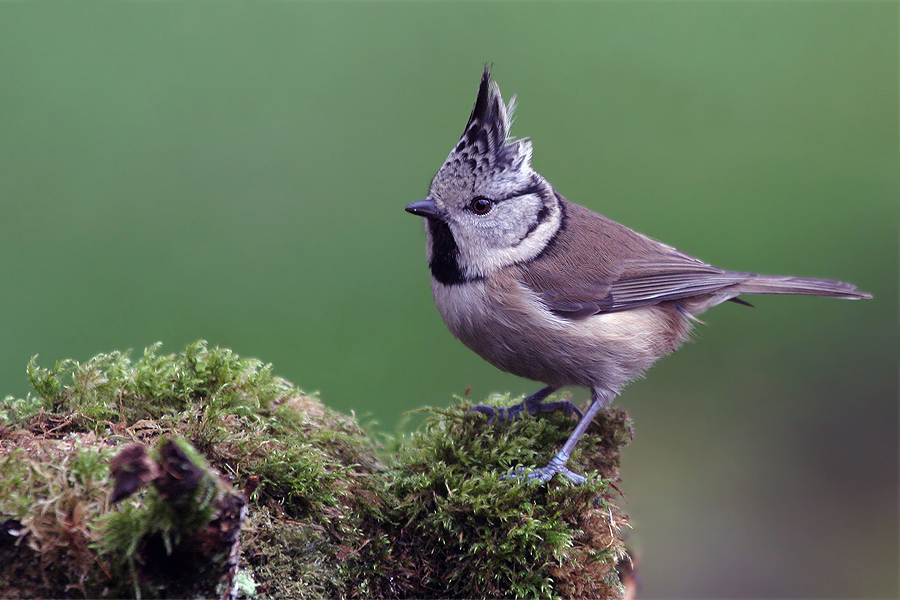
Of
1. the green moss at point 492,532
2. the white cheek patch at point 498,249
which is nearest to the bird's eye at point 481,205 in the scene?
the white cheek patch at point 498,249

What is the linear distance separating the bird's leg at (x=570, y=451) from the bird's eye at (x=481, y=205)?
1.18 metres

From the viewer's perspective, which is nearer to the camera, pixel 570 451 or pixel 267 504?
pixel 267 504

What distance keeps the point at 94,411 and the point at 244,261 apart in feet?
14.4

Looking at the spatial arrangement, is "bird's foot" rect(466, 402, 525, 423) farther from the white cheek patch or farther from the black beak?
the black beak

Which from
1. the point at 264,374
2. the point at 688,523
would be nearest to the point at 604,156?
the point at 688,523

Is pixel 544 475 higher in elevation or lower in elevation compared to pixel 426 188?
lower

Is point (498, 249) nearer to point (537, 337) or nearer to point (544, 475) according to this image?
point (537, 337)

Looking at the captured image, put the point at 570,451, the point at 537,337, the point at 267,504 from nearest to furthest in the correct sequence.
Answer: the point at 267,504 → the point at 570,451 → the point at 537,337

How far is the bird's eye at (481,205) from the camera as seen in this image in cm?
417

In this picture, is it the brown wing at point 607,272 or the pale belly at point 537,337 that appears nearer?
the pale belly at point 537,337

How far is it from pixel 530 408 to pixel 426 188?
392 cm

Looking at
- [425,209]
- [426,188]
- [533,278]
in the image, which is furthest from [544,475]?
[426,188]

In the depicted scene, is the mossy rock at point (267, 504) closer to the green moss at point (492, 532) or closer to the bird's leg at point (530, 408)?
the green moss at point (492, 532)

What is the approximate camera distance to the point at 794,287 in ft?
15.2
